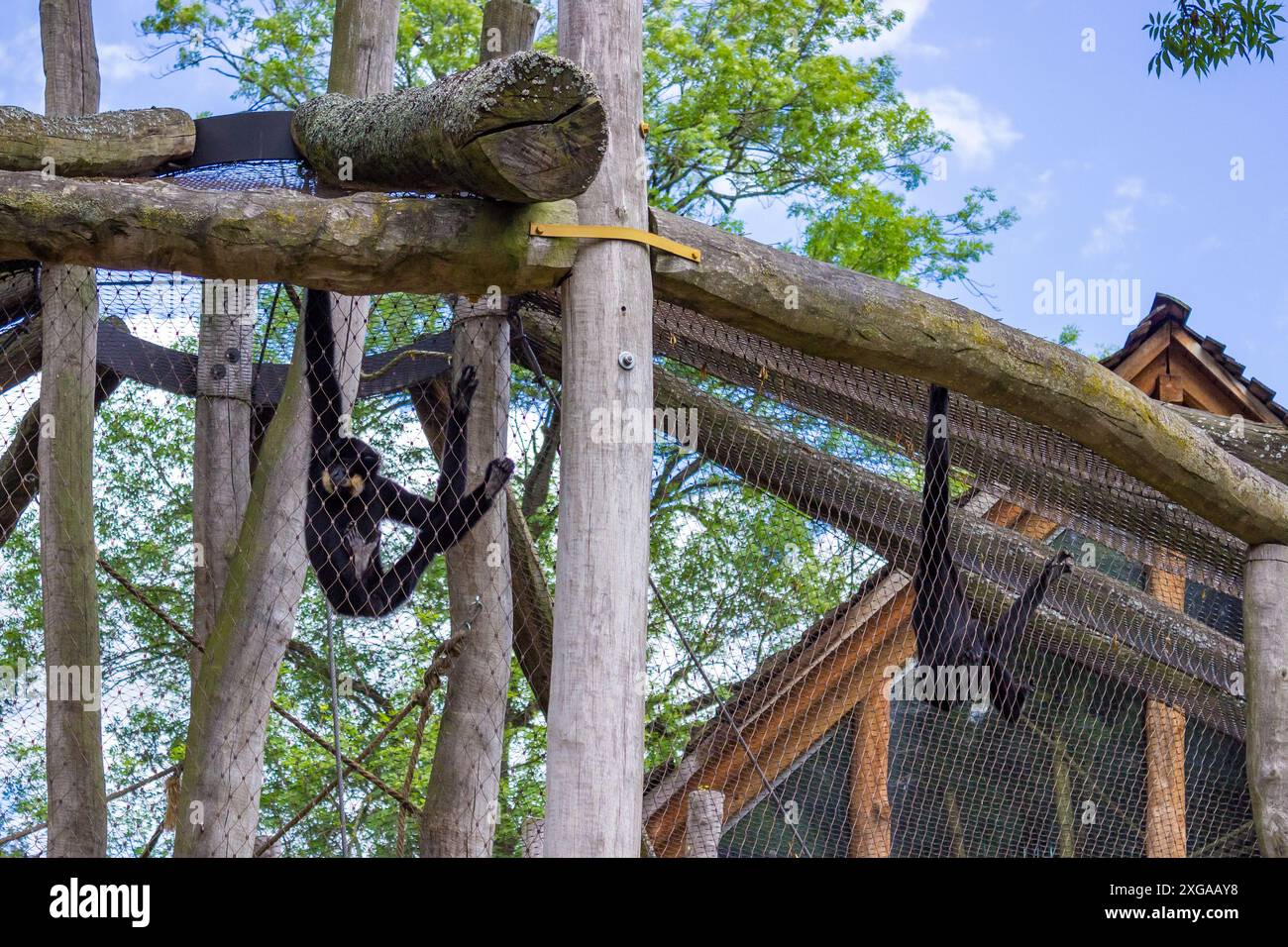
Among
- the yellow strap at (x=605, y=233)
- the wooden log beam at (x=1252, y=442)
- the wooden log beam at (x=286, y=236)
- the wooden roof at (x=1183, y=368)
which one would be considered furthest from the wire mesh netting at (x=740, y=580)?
the wooden roof at (x=1183, y=368)

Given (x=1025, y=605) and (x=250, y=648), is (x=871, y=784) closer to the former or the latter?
(x=1025, y=605)

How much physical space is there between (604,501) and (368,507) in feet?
10.2

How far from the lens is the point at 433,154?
9.20 ft

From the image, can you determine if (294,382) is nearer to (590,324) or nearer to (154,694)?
(590,324)

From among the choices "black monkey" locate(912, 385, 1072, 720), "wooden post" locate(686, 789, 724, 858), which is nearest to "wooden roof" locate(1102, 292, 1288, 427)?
"black monkey" locate(912, 385, 1072, 720)

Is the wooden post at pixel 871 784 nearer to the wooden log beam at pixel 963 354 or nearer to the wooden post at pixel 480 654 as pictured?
the wooden post at pixel 480 654

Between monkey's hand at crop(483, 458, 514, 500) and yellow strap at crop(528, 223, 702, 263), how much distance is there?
5.19 ft

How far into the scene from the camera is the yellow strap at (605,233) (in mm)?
2895

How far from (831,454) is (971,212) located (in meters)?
9.62

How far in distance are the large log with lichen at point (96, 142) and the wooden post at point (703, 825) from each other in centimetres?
285

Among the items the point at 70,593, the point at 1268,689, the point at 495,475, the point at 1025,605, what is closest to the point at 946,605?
the point at 1025,605

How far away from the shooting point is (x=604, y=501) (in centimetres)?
284

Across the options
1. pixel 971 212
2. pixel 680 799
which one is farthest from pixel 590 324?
pixel 971 212
